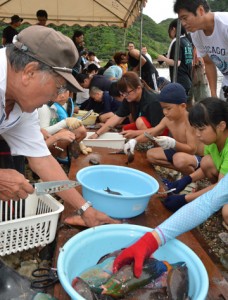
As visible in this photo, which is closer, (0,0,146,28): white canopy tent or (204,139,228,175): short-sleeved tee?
(204,139,228,175): short-sleeved tee

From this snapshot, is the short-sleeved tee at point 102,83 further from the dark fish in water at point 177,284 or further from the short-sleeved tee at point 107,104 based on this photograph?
the dark fish in water at point 177,284

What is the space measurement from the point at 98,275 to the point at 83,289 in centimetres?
13

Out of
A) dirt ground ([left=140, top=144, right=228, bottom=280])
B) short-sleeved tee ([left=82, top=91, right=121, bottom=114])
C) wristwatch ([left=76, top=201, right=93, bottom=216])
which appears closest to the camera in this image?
wristwatch ([left=76, top=201, right=93, bottom=216])

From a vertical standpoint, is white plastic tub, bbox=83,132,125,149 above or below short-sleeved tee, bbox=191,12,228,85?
below

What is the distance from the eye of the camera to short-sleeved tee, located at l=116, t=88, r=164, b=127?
3469 millimetres

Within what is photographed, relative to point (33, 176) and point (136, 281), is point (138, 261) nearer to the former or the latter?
point (136, 281)

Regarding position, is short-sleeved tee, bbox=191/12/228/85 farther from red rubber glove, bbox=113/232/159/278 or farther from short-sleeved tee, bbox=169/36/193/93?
red rubber glove, bbox=113/232/159/278

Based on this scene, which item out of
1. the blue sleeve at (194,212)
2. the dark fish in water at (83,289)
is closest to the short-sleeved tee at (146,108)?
the blue sleeve at (194,212)

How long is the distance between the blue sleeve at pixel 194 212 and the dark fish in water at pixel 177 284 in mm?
178

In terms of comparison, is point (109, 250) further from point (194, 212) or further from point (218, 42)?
point (218, 42)

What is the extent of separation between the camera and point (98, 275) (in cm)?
121

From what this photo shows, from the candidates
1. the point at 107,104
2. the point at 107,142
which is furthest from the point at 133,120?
the point at 107,104

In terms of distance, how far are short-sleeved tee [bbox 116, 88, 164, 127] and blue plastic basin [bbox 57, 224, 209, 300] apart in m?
2.22

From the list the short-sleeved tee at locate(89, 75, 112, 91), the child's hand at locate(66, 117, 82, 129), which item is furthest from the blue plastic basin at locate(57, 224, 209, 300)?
the short-sleeved tee at locate(89, 75, 112, 91)
